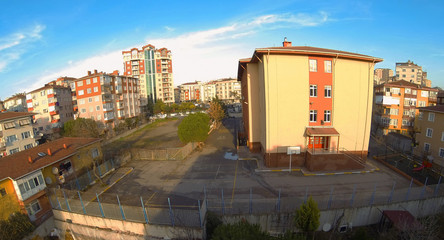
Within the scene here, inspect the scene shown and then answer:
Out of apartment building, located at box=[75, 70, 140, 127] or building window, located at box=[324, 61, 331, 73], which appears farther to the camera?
apartment building, located at box=[75, 70, 140, 127]

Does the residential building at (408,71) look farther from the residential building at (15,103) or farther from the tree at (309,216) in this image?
the residential building at (15,103)

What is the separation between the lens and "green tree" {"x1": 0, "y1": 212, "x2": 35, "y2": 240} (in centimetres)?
1072

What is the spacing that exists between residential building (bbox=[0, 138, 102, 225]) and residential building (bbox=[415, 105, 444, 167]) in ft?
118

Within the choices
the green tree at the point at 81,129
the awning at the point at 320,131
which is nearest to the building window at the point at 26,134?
the green tree at the point at 81,129

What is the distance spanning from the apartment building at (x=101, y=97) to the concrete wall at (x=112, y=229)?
32.5 metres

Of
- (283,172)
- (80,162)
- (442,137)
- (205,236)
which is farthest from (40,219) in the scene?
(442,137)

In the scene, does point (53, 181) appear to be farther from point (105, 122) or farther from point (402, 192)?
point (105, 122)

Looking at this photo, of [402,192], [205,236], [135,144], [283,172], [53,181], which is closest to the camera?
[205,236]

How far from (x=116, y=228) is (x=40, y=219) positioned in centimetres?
599

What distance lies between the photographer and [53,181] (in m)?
15.0

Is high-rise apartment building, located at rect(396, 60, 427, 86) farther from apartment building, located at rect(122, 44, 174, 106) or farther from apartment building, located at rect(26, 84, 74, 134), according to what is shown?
apartment building, located at rect(26, 84, 74, 134)

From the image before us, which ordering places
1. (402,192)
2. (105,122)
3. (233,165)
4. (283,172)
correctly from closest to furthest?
(402,192)
(283,172)
(233,165)
(105,122)

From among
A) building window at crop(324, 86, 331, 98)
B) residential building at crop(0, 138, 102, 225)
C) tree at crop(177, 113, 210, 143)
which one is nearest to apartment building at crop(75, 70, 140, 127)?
residential building at crop(0, 138, 102, 225)

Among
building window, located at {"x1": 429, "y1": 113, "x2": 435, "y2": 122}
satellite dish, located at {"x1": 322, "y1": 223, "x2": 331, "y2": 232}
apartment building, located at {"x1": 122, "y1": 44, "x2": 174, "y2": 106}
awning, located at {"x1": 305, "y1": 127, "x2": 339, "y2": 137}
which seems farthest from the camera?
apartment building, located at {"x1": 122, "y1": 44, "x2": 174, "y2": 106}
